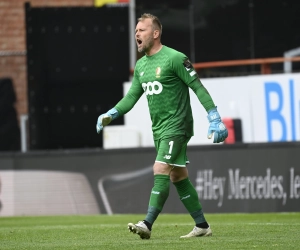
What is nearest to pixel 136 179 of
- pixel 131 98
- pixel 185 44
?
pixel 185 44

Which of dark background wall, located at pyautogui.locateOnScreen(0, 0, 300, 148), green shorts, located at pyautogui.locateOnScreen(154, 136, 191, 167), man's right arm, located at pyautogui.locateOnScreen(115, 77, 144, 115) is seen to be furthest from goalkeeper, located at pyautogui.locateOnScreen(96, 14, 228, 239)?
dark background wall, located at pyautogui.locateOnScreen(0, 0, 300, 148)

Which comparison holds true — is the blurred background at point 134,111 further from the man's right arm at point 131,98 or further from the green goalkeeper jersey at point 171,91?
the green goalkeeper jersey at point 171,91


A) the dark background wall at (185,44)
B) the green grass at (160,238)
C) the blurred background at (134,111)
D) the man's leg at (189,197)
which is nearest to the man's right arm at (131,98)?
the man's leg at (189,197)

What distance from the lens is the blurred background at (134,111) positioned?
1589 centimetres

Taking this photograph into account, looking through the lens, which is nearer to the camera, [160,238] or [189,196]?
[160,238]

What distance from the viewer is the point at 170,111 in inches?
383

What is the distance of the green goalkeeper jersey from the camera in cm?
969

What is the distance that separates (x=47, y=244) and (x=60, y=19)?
952cm

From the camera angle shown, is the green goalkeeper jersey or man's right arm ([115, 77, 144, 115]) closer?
the green goalkeeper jersey

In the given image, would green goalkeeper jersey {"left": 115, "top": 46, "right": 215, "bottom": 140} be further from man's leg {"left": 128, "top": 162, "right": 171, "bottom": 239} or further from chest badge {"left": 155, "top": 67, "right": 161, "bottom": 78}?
man's leg {"left": 128, "top": 162, "right": 171, "bottom": 239}

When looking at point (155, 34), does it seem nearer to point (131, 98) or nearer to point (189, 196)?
point (131, 98)

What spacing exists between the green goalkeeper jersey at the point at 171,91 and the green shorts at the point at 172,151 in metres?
0.06

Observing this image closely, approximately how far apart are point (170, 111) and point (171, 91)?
7.6 inches

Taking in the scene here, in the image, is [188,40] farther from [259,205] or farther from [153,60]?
[153,60]
